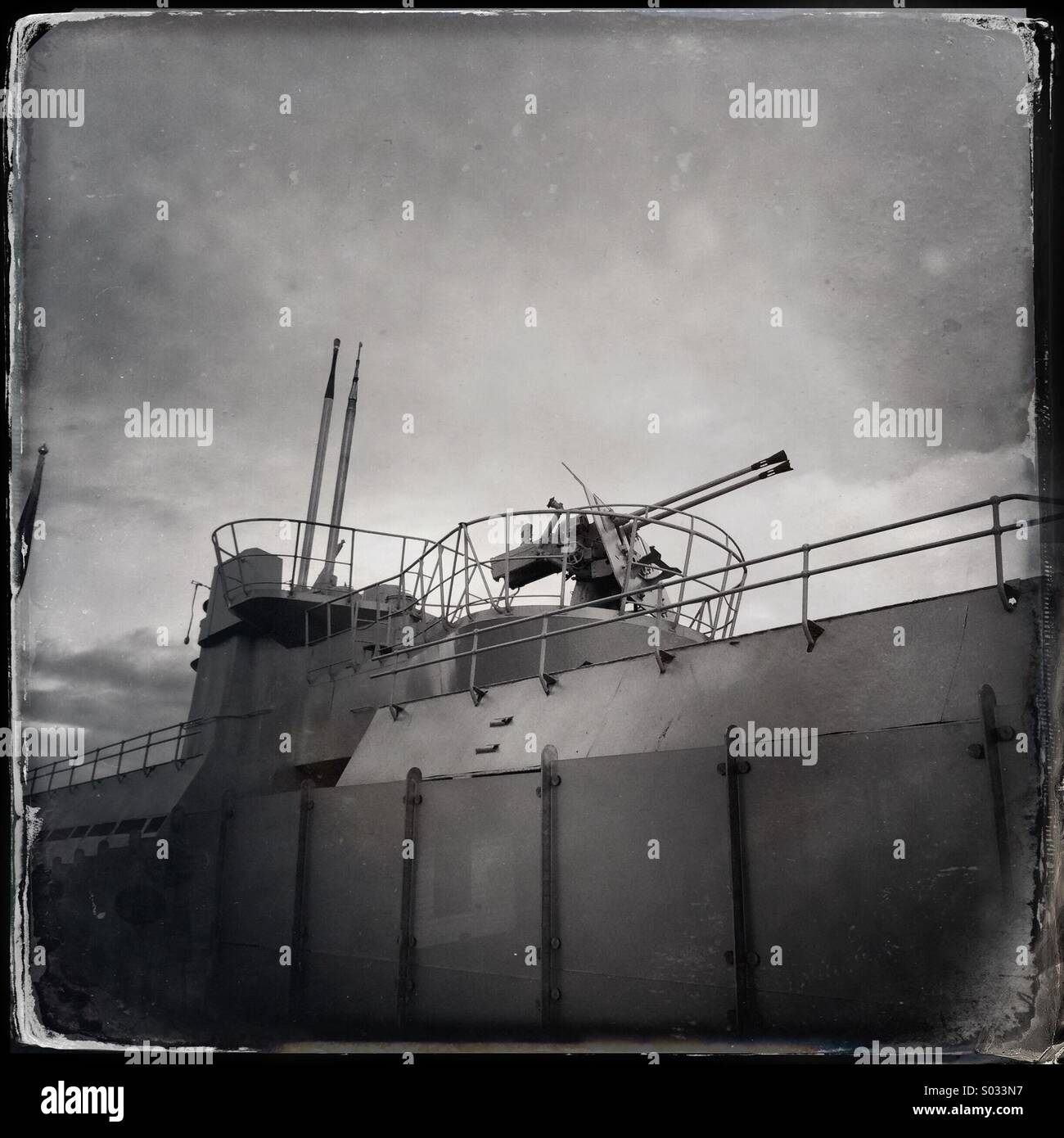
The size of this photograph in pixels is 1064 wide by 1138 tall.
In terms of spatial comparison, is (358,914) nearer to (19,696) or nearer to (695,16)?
(19,696)

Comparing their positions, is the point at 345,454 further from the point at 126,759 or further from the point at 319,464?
the point at 126,759

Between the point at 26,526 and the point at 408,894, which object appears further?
the point at 408,894

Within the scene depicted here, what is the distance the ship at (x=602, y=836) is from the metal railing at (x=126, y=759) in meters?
0.54

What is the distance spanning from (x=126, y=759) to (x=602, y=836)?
952 centimetres

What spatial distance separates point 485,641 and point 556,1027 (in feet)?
15.3

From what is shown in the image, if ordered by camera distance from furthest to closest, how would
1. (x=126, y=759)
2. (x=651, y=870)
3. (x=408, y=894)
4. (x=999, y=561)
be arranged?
(x=126, y=759) < (x=408, y=894) < (x=651, y=870) < (x=999, y=561)

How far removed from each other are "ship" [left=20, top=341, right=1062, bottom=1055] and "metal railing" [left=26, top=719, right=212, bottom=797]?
0.54m

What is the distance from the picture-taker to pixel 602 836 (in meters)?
6.89

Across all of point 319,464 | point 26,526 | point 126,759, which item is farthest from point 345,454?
point 26,526

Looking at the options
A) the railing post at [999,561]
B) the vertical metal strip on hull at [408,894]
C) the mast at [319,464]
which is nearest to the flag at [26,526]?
the vertical metal strip on hull at [408,894]

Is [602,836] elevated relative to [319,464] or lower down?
lower down

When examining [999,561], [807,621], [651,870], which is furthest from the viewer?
[651,870]

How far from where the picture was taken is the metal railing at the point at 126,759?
41.3 feet

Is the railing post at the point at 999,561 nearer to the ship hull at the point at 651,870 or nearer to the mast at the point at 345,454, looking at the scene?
the ship hull at the point at 651,870
